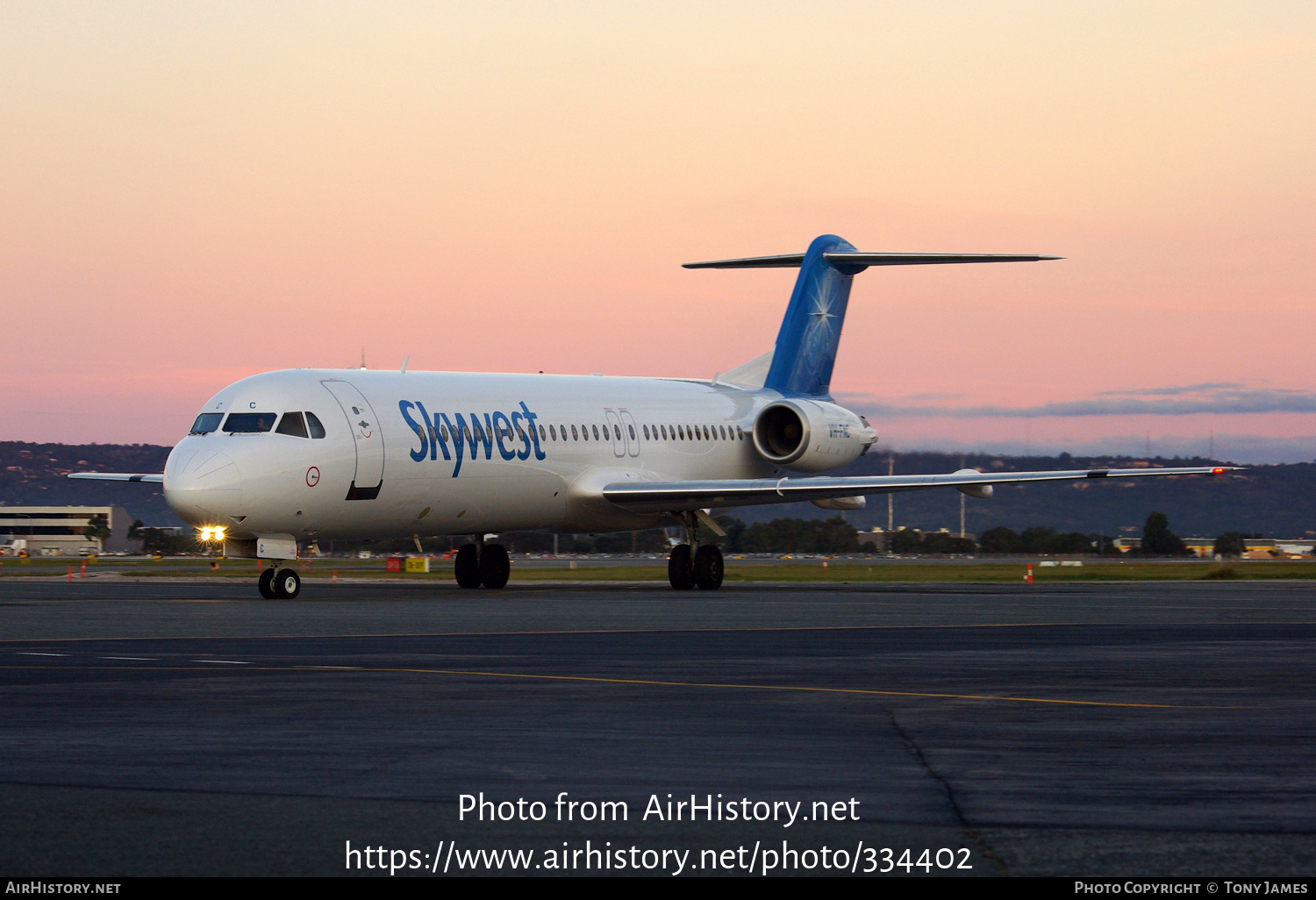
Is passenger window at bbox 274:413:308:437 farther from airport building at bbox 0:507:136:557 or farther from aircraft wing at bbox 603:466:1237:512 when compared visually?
airport building at bbox 0:507:136:557

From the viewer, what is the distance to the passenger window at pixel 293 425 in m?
30.6

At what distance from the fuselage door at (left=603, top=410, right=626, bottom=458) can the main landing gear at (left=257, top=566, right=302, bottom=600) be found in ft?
30.1

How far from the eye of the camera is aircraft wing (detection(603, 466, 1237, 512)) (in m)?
34.7

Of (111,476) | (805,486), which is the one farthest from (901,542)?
(111,476)

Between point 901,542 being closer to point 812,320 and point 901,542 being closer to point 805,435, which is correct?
point 812,320

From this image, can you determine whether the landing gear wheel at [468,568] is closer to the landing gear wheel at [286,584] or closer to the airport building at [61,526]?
the landing gear wheel at [286,584]

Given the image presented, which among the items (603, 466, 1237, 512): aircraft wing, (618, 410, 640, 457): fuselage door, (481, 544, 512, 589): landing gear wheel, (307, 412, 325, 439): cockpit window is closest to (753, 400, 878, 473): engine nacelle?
(618, 410, 640, 457): fuselage door

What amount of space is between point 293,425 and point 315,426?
0.40m

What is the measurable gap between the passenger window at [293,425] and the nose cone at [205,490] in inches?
54.1

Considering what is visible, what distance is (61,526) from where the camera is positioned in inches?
6388

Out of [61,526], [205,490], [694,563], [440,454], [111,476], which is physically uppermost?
[440,454]

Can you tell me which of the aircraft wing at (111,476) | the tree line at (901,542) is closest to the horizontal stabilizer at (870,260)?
the aircraft wing at (111,476)

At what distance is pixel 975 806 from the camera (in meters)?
8.02

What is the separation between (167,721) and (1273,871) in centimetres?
741
